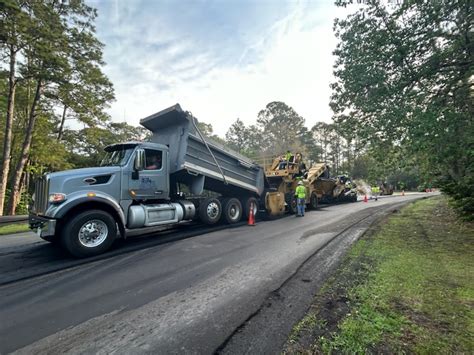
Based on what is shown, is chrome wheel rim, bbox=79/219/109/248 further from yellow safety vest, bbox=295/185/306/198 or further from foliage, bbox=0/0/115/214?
foliage, bbox=0/0/115/214

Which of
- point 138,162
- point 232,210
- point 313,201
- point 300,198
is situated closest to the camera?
point 138,162

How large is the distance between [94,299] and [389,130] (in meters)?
7.22

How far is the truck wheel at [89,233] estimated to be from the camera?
4719 millimetres

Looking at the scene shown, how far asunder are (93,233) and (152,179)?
190 centimetres

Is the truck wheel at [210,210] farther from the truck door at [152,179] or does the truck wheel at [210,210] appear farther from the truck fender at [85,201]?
the truck fender at [85,201]

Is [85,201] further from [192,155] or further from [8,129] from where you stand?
[8,129]

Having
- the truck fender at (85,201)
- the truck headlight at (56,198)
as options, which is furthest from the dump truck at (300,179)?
the truck headlight at (56,198)

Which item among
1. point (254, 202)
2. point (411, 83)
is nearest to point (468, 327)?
point (411, 83)

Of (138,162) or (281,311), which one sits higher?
(138,162)

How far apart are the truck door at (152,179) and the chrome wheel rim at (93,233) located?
1.09 m

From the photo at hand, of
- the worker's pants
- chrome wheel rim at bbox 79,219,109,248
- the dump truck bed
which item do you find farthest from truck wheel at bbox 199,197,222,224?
the worker's pants

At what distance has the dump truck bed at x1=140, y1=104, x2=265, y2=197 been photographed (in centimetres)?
708

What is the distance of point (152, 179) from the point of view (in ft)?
21.1

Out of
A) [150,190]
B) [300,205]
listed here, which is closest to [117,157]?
[150,190]
